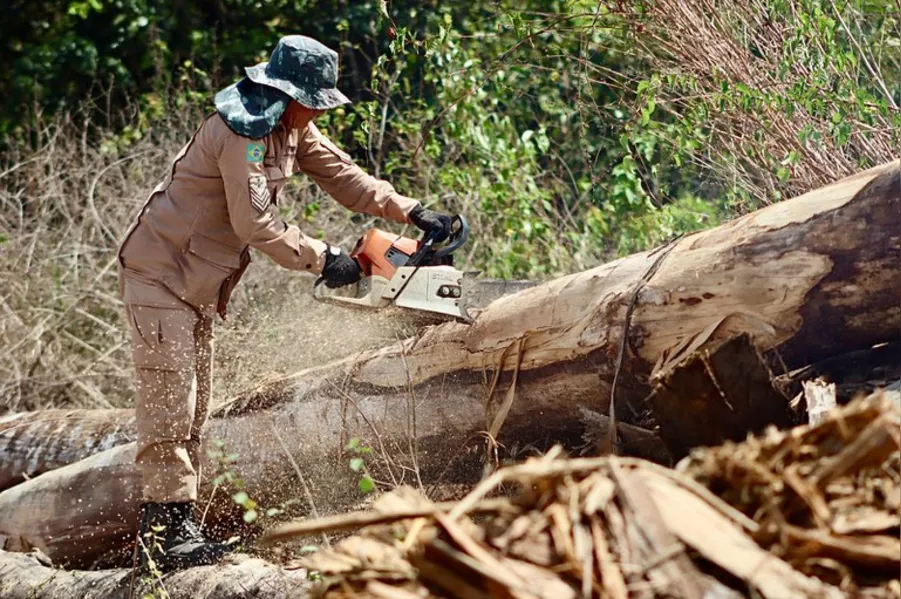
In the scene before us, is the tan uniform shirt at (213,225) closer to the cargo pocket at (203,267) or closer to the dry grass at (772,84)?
the cargo pocket at (203,267)

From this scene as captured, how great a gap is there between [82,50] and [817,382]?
1015 centimetres

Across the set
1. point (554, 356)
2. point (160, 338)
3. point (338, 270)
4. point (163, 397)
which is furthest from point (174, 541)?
point (554, 356)

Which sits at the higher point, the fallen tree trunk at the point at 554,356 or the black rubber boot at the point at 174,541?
the fallen tree trunk at the point at 554,356

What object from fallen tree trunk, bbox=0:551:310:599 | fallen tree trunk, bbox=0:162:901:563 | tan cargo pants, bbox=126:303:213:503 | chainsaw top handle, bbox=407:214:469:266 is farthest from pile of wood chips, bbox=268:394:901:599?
tan cargo pants, bbox=126:303:213:503

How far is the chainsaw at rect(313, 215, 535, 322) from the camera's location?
484cm

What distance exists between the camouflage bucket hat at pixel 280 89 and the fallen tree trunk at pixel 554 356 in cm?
116

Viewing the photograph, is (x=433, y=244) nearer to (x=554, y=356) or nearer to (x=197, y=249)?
(x=554, y=356)

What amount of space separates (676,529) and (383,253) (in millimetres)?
3085

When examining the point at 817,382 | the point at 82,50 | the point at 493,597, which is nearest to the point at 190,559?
the point at 817,382

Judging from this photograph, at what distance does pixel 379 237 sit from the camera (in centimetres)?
497

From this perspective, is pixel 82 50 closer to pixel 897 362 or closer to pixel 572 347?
pixel 572 347

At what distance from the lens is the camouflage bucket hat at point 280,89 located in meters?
4.80

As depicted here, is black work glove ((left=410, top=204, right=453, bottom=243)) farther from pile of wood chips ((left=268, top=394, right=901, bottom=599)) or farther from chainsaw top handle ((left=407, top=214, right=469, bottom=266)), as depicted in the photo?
pile of wood chips ((left=268, top=394, right=901, bottom=599))

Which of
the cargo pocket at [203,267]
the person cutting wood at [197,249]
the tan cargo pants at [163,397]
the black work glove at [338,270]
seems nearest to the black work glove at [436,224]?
the person cutting wood at [197,249]
